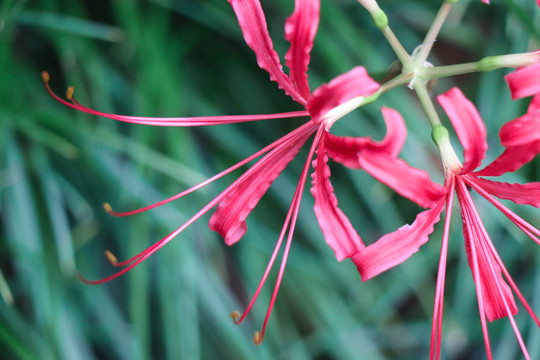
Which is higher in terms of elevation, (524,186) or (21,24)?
(524,186)

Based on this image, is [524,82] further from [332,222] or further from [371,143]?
[332,222]

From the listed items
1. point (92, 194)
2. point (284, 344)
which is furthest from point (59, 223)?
point (284, 344)

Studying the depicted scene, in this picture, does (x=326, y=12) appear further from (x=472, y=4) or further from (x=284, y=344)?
(x=284, y=344)

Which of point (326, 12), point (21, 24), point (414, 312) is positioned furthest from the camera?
point (414, 312)

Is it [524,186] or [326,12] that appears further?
[326,12]

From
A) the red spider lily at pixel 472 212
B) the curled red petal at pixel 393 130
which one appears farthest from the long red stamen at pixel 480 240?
the curled red petal at pixel 393 130

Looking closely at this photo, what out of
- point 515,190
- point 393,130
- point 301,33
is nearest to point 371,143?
point 393,130

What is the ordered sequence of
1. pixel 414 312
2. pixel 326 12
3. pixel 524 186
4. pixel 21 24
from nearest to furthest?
pixel 524 186 → pixel 326 12 → pixel 21 24 → pixel 414 312
